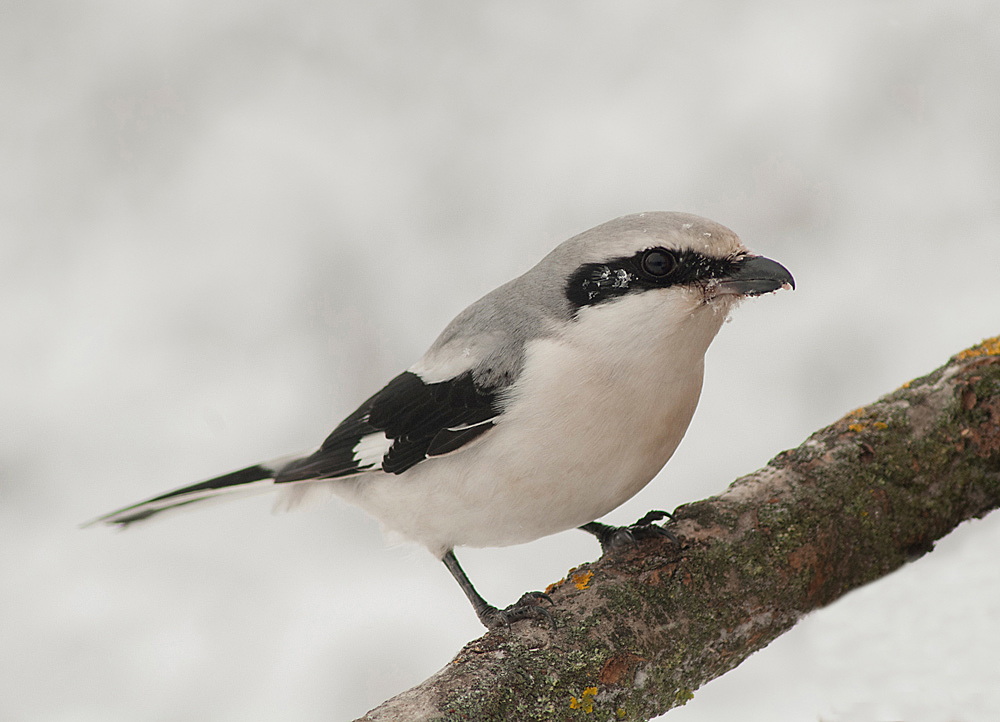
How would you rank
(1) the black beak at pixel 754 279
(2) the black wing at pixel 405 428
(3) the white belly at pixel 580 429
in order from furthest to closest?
(2) the black wing at pixel 405 428, (3) the white belly at pixel 580 429, (1) the black beak at pixel 754 279

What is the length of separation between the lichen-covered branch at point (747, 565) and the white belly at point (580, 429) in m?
0.23

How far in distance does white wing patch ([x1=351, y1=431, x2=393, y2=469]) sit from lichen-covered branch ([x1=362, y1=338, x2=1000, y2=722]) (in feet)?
1.96

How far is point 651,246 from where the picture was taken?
2.01 metres

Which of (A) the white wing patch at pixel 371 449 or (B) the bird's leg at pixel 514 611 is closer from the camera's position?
(B) the bird's leg at pixel 514 611

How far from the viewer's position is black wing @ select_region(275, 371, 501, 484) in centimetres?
218

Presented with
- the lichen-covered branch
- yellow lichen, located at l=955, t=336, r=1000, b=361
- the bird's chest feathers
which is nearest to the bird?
the bird's chest feathers

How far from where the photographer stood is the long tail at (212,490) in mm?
2607

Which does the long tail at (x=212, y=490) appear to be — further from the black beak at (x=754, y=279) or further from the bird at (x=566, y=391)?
the black beak at (x=754, y=279)

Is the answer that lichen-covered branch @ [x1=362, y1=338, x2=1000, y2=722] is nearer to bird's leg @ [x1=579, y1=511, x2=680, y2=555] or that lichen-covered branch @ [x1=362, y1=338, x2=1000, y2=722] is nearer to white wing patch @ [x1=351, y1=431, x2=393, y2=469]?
bird's leg @ [x1=579, y1=511, x2=680, y2=555]

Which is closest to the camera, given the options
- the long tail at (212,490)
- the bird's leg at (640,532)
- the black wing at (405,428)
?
the black wing at (405,428)

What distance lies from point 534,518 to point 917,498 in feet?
3.59

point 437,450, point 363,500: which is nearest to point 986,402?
point 437,450

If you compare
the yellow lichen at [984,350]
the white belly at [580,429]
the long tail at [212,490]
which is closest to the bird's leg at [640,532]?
the white belly at [580,429]

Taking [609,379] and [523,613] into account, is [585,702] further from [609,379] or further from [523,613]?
[609,379]
